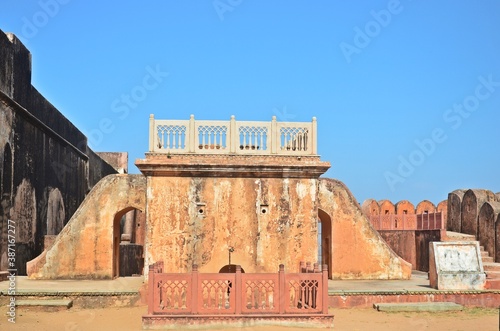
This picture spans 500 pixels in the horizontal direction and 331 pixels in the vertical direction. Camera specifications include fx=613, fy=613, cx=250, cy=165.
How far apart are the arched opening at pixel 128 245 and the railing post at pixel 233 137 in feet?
16.2

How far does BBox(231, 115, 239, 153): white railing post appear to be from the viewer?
15.0 metres

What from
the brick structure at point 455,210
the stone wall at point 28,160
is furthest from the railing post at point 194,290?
the brick structure at point 455,210

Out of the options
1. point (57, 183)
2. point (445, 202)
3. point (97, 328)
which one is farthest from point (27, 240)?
point (445, 202)

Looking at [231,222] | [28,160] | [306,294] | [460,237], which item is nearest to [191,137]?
[231,222]

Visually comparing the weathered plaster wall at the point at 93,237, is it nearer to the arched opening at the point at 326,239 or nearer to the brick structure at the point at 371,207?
the arched opening at the point at 326,239

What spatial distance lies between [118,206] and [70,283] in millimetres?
2745

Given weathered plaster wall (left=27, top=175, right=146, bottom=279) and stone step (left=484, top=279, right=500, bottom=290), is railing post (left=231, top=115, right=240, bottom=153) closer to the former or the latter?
weathered plaster wall (left=27, top=175, right=146, bottom=279)

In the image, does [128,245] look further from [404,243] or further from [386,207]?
[386,207]

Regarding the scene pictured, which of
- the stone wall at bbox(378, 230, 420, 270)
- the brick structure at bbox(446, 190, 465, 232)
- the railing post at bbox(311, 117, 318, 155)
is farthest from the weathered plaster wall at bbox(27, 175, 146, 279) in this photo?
the brick structure at bbox(446, 190, 465, 232)

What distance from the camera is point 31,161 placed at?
19.8 m

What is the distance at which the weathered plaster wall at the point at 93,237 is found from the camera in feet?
58.0

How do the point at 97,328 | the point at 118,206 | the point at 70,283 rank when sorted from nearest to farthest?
the point at 97,328 → the point at 70,283 → the point at 118,206

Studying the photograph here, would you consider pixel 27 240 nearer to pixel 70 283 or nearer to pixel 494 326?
pixel 70 283

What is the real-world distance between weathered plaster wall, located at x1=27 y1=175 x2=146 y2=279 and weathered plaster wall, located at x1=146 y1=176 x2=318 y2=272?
3.41 metres
